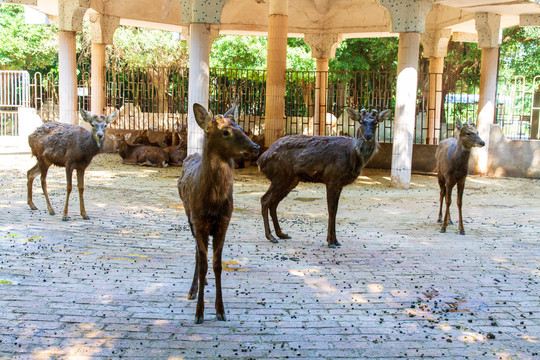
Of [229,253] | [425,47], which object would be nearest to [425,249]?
[229,253]

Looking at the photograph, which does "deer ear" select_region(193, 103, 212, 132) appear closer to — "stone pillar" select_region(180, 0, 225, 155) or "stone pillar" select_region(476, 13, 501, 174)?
"stone pillar" select_region(180, 0, 225, 155)

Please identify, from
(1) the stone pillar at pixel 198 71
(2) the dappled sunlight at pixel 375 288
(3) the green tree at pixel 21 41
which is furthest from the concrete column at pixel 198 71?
(3) the green tree at pixel 21 41

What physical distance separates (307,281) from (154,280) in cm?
168

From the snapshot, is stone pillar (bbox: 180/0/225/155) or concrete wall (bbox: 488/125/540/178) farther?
concrete wall (bbox: 488/125/540/178)

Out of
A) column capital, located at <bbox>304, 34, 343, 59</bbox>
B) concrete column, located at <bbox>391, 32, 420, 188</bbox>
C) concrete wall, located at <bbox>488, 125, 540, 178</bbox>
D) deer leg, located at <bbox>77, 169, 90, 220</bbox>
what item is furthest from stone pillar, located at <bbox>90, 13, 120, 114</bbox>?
concrete wall, located at <bbox>488, 125, 540, 178</bbox>

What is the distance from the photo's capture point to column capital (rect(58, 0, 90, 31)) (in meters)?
15.6

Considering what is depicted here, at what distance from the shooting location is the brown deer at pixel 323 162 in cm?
748

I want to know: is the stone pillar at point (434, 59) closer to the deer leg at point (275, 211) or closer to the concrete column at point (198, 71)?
the concrete column at point (198, 71)

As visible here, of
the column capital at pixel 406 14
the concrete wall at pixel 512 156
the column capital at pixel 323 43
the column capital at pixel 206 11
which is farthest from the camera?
the column capital at pixel 323 43

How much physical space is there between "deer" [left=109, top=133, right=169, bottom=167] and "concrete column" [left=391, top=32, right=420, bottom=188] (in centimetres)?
760

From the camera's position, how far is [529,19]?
15367 mm

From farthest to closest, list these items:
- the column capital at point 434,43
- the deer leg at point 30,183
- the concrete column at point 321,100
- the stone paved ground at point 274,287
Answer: the concrete column at point 321,100 < the column capital at point 434,43 < the deer leg at point 30,183 < the stone paved ground at point 274,287

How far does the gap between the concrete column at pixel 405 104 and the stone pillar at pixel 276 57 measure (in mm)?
3716

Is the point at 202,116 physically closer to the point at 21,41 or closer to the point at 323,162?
the point at 323,162
